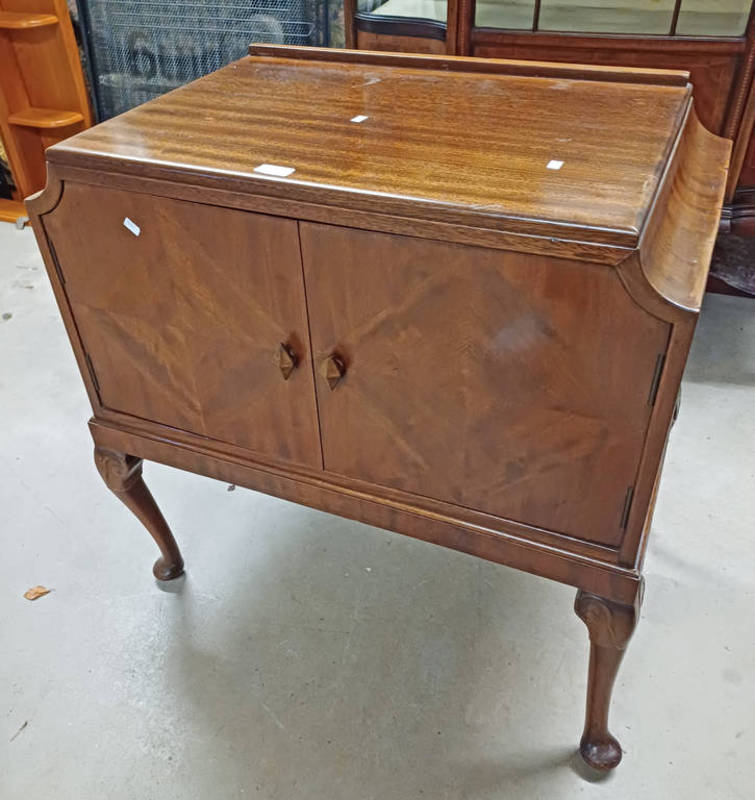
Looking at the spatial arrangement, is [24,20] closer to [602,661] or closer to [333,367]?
[333,367]

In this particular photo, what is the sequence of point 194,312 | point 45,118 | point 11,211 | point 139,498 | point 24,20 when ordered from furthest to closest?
point 11,211, point 45,118, point 24,20, point 139,498, point 194,312

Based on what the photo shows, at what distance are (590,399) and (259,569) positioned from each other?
889 mm

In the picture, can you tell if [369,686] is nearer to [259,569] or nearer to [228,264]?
[259,569]

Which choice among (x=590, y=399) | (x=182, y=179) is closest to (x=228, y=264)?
(x=182, y=179)

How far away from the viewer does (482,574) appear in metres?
1.46

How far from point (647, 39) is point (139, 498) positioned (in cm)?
139

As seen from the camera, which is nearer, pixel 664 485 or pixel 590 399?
pixel 590 399

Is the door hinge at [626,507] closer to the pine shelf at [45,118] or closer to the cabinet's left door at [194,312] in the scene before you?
the cabinet's left door at [194,312]

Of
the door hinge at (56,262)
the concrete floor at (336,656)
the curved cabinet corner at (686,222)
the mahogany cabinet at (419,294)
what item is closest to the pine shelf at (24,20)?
the concrete floor at (336,656)

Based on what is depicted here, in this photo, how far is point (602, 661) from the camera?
3.34ft

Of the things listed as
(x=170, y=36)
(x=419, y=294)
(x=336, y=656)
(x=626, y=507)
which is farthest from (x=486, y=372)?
(x=170, y=36)

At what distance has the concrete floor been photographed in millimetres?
1151

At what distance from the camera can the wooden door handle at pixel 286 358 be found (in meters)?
0.93

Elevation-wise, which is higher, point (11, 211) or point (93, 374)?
point (93, 374)
